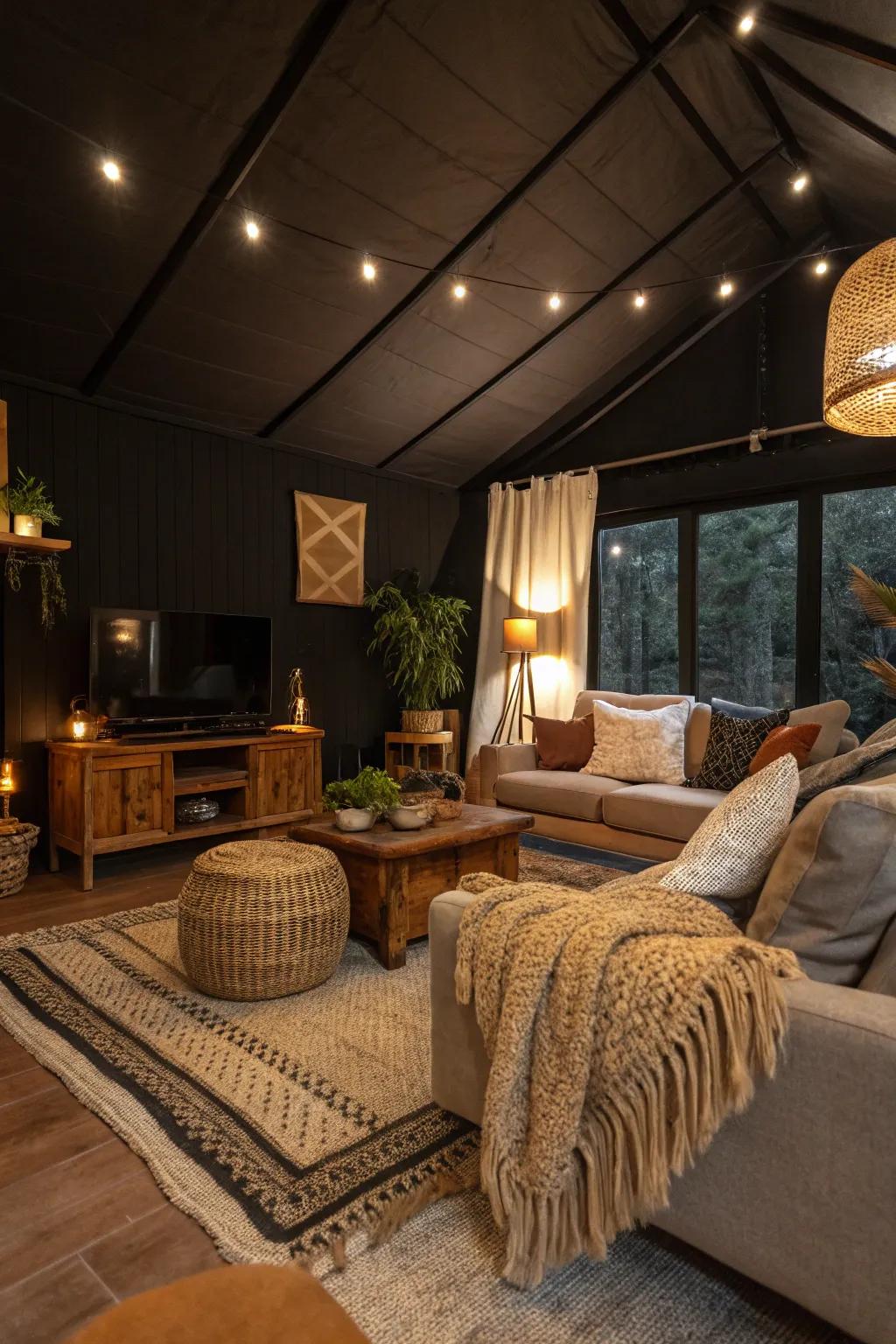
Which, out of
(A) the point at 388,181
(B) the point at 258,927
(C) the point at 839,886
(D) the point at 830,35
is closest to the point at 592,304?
(A) the point at 388,181

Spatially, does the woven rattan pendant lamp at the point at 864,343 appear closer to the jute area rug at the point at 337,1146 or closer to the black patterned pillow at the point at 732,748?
the black patterned pillow at the point at 732,748

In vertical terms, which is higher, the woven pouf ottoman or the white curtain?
the white curtain

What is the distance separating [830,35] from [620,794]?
3095 millimetres

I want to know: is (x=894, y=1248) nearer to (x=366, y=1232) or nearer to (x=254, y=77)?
(x=366, y=1232)

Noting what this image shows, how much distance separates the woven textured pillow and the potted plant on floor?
383 cm

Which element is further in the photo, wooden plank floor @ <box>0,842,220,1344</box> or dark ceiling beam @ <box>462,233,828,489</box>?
dark ceiling beam @ <box>462,233,828,489</box>

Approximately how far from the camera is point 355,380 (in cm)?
461

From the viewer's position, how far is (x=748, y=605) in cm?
477

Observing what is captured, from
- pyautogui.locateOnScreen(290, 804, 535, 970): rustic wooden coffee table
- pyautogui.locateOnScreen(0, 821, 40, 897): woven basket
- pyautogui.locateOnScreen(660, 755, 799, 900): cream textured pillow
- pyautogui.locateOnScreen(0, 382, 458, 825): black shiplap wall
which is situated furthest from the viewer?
pyautogui.locateOnScreen(0, 382, 458, 825): black shiplap wall

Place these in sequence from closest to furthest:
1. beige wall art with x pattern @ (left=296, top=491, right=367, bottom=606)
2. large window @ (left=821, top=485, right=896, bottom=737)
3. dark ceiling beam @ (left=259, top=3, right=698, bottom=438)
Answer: dark ceiling beam @ (left=259, top=3, right=698, bottom=438)
large window @ (left=821, top=485, right=896, bottom=737)
beige wall art with x pattern @ (left=296, top=491, right=367, bottom=606)

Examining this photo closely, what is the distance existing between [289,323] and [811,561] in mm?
3218

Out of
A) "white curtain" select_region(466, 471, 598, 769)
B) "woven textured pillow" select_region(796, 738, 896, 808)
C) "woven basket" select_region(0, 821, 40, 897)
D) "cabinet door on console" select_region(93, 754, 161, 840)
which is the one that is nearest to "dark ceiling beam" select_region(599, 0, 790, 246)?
"white curtain" select_region(466, 471, 598, 769)

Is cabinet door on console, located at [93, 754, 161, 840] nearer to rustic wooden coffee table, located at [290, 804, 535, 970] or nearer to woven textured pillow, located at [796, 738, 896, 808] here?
rustic wooden coffee table, located at [290, 804, 535, 970]

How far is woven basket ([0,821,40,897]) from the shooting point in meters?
3.45
